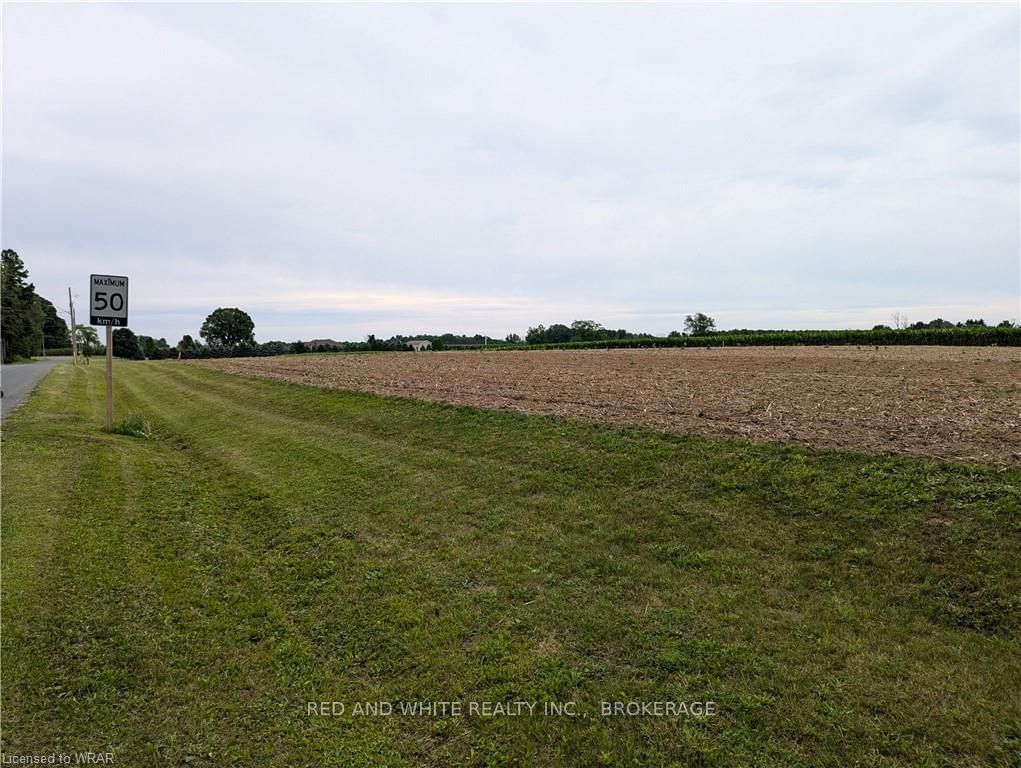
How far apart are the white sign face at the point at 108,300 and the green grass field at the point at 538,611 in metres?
6.04

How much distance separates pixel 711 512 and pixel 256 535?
5700mm

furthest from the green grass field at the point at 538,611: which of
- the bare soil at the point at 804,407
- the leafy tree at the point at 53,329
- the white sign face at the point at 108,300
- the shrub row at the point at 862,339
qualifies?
the leafy tree at the point at 53,329

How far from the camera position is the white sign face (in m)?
13.5

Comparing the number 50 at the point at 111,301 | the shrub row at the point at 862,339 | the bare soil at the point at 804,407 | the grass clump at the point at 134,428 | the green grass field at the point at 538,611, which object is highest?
the shrub row at the point at 862,339

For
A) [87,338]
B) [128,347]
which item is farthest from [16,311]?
[87,338]

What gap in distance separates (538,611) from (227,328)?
135361 mm

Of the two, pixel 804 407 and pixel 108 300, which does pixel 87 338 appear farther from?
pixel 804 407

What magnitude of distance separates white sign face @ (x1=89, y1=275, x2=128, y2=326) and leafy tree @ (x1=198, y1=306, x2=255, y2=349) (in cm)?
11855

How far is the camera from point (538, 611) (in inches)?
190

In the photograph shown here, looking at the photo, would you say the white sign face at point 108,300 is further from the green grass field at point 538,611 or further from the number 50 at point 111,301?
the green grass field at point 538,611

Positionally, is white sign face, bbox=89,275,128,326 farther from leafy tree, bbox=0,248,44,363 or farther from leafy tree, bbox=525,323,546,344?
leafy tree, bbox=525,323,546,344

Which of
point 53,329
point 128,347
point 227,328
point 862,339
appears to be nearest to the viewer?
point 862,339

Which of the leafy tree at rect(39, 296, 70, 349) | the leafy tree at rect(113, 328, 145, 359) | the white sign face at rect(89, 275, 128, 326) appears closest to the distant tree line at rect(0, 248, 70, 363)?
the leafy tree at rect(113, 328, 145, 359)

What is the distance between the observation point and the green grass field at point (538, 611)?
3352 millimetres
